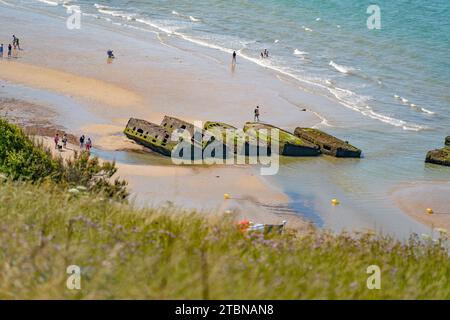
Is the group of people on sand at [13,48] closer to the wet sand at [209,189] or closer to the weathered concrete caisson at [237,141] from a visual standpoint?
the wet sand at [209,189]

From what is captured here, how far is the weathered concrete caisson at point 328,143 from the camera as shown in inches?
1468

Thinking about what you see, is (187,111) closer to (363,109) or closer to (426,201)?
(363,109)

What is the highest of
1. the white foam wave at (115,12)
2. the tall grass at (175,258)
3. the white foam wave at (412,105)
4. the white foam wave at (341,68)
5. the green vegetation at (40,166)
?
the white foam wave at (115,12)

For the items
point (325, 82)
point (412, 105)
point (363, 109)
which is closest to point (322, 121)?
point (363, 109)

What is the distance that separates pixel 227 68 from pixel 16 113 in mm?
18646

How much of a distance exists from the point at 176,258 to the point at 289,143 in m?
26.5

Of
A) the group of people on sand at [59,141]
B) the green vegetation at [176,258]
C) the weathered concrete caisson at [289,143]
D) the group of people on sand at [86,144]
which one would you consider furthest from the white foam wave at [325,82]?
the green vegetation at [176,258]

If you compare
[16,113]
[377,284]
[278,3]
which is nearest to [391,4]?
[278,3]

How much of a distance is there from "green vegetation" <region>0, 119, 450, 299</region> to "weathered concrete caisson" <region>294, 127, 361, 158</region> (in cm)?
2287

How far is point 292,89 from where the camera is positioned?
50.3 meters

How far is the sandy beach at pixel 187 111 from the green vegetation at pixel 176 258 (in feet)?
32.3

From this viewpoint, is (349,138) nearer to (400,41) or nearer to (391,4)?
(400,41)

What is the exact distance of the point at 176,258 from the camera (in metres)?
10.8
